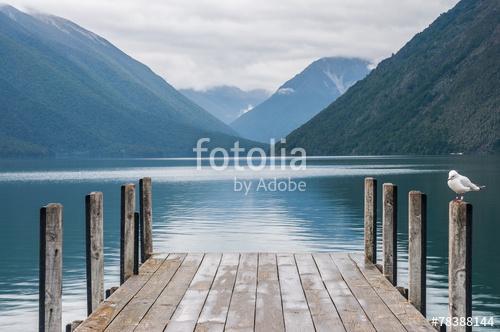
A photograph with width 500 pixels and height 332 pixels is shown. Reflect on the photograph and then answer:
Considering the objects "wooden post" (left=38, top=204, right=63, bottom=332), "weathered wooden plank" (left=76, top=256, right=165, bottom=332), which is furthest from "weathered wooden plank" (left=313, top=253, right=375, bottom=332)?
"wooden post" (left=38, top=204, right=63, bottom=332)

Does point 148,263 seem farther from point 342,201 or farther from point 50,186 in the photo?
point 50,186


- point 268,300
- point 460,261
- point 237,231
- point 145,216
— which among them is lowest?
point 237,231

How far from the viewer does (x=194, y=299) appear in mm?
11484

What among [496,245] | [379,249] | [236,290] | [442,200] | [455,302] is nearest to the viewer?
[455,302]

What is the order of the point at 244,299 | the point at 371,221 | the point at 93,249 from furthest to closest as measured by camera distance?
the point at 371,221 → the point at 93,249 → the point at 244,299

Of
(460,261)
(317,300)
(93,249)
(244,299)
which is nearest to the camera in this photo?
(460,261)

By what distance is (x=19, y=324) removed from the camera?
18375mm

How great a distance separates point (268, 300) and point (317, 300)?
0.74m

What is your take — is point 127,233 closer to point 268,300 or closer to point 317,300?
Answer: point 268,300

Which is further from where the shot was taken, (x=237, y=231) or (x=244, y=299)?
(x=237, y=231)

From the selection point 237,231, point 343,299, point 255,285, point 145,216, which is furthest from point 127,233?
point 237,231

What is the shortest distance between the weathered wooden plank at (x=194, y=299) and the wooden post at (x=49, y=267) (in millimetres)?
1652

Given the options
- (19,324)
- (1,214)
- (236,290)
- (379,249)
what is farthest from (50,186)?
(236,290)

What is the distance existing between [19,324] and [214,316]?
967 cm
